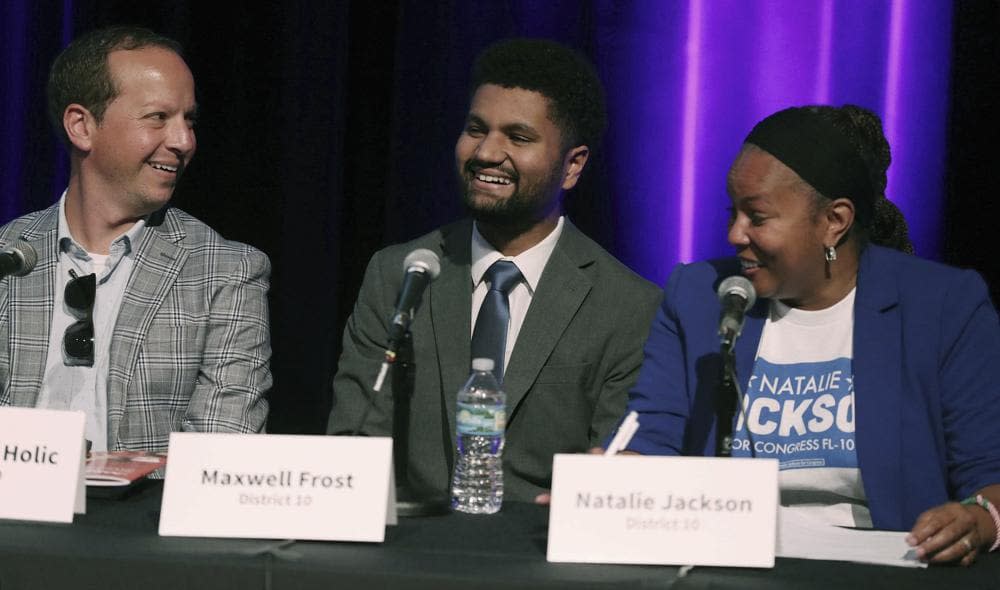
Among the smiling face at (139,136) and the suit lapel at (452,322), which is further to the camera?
the smiling face at (139,136)

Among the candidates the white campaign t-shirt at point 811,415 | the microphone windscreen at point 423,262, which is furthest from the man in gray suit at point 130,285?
the white campaign t-shirt at point 811,415

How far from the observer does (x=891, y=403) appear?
233 centimetres

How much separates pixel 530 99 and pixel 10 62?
88.6 inches

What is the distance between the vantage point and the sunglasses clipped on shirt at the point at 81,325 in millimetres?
2777

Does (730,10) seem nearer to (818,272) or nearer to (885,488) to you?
(818,272)

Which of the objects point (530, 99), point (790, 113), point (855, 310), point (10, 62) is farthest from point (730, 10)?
point (10, 62)

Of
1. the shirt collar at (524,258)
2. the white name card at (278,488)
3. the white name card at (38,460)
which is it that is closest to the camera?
the white name card at (278,488)

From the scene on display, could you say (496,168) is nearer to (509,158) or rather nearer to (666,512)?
(509,158)

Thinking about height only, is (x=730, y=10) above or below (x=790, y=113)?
above

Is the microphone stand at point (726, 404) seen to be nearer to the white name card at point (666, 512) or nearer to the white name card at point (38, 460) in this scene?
the white name card at point (666, 512)

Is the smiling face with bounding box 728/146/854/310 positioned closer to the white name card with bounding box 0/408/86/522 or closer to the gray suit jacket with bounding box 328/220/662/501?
the gray suit jacket with bounding box 328/220/662/501

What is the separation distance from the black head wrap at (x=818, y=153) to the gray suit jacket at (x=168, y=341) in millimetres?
1339

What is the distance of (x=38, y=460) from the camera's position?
6.29ft

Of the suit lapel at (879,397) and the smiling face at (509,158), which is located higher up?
the smiling face at (509,158)
